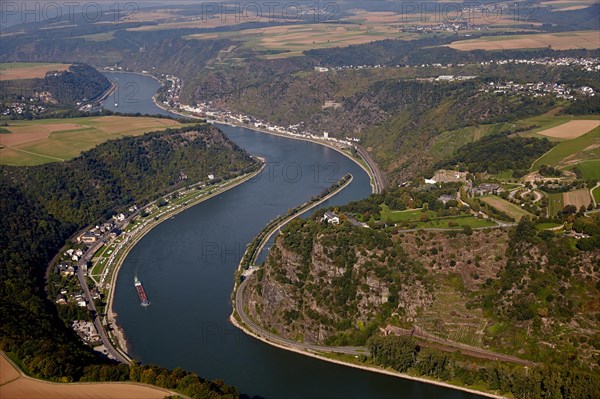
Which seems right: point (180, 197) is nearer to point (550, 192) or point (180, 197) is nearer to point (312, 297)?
point (312, 297)

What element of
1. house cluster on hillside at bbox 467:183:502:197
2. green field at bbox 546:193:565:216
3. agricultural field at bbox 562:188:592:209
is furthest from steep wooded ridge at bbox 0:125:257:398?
agricultural field at bbox 562:188:592:209

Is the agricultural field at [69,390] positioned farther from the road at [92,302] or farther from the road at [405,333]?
the road at [405,333]

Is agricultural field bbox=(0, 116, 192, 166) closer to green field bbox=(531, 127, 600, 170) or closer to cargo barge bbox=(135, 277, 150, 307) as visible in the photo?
cargo barge bbox=(135, 277, 150, 307)

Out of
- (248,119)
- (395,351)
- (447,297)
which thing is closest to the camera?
(395,351)

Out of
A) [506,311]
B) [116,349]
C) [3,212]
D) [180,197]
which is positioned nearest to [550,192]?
[506,311]

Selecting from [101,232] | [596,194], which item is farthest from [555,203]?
[101,232]

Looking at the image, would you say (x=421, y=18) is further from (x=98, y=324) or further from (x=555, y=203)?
(x=98, y=324)
